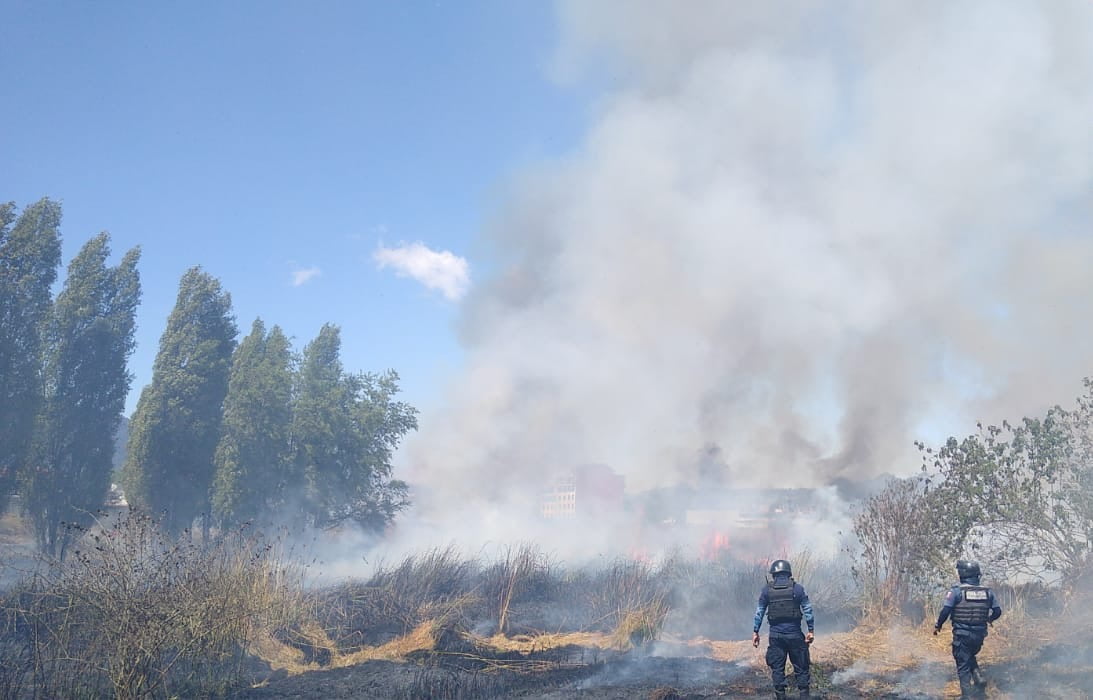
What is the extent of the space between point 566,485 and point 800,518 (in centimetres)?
1554

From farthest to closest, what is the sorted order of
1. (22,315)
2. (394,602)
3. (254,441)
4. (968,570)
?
(254,441)
(22,315)
(394,602)
(968,570)

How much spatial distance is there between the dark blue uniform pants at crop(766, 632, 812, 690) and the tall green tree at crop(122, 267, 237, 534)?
908 inches

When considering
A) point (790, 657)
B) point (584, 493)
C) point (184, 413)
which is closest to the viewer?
point (790, 657)

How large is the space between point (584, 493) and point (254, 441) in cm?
1699

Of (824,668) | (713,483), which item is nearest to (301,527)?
(713,483)

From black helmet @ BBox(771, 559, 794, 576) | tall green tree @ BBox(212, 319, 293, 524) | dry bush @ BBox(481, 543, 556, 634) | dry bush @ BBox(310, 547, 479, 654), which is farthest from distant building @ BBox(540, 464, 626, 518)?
black helmet @ BBox(771, 559, 794, 576)

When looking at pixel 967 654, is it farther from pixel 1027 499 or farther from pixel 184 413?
pixel 184 413

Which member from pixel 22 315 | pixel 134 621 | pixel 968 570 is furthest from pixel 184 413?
pixel 968 570

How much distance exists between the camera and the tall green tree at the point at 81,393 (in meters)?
23.4

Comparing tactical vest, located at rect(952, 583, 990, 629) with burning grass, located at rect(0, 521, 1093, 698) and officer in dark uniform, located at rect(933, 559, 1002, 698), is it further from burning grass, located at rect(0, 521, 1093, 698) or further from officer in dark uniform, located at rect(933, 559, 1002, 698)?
burning grass, located at rect(0, 521, 1093, 698)

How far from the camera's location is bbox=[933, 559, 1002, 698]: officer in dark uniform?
9391 millimetres

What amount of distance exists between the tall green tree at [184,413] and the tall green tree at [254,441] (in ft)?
1.77

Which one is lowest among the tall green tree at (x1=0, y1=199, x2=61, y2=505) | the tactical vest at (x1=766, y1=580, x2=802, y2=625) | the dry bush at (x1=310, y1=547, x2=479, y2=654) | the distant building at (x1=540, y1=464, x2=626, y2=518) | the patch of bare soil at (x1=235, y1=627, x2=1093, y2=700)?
the patch of bare soil at (x1=235, y1=627, x2=1093, y2=700)

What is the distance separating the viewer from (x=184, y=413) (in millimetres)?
27562
